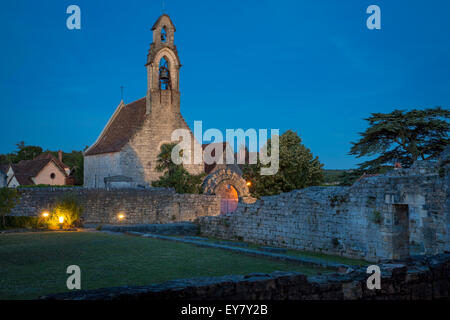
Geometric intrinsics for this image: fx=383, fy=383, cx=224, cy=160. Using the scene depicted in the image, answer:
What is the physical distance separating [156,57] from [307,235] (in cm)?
2681

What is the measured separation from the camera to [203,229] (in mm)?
18859

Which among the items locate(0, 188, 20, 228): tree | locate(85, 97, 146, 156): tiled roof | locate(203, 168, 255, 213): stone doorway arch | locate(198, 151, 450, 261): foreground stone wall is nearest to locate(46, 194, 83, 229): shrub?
locate(0, 188, 20, 228): tree

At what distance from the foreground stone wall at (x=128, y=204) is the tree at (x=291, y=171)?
23.2 feet

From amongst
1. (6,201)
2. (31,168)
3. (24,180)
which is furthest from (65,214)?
(31,168)

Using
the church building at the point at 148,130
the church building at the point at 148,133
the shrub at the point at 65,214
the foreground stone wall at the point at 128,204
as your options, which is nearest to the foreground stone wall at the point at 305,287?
the shrub at the point at 65,214

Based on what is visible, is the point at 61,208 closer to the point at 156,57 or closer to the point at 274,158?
the point at 274,158

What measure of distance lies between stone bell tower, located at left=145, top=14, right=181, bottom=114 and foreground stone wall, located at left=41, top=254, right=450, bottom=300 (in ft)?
99.7

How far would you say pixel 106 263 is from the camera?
8891mm

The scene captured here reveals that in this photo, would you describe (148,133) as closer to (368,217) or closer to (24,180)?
(24,180)

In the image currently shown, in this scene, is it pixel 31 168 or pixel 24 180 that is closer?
pixel 24 180

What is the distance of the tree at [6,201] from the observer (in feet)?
Answer: 54.2

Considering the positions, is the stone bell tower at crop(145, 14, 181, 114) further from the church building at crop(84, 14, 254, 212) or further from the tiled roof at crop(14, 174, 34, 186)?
the tiled roof at crop(14, 174, 34, 186)

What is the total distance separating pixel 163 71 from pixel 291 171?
15264mm

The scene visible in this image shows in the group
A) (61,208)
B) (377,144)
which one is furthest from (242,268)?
(377,144)
